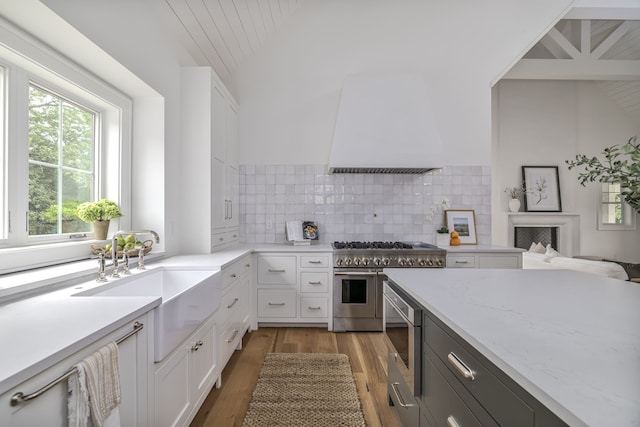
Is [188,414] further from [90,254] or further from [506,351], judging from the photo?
[506,351]

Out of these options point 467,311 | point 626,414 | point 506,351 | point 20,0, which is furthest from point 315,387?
point 20,0

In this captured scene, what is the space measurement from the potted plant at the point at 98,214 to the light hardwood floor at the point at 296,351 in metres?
1.27

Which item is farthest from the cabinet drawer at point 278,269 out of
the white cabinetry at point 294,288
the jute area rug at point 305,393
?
the jute area rug at point 305,393

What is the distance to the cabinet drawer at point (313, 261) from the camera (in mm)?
3119

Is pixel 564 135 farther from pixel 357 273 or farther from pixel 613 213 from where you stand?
pixel 357 273

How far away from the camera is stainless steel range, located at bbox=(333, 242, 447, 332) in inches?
121

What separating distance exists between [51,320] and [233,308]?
151cm

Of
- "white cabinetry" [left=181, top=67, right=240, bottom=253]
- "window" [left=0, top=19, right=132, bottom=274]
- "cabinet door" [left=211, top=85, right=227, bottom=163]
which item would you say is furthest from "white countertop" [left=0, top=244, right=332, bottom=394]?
"cabinet door" [left=211, top=85, right=227, bottom=163]

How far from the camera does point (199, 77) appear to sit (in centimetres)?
269

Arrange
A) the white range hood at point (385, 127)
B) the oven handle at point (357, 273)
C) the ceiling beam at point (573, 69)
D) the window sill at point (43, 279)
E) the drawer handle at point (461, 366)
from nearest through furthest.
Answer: the drawer handle at point (461, 366) → the window sill at point (43, 279) → the oven handle at point (357, 273) → the white range hood at point (385, 127) → the ceiling beam at point (573, 69)

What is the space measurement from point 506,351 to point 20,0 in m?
2.15

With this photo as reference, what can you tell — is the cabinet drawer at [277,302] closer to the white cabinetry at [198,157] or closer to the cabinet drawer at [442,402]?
the white cabinetry at [198,157]

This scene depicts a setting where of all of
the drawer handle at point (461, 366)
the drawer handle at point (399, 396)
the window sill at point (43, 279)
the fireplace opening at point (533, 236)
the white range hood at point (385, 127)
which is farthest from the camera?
the fireplace opening at point (533, 236)

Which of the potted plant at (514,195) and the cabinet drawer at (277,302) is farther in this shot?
the potted plant at (514,195)
